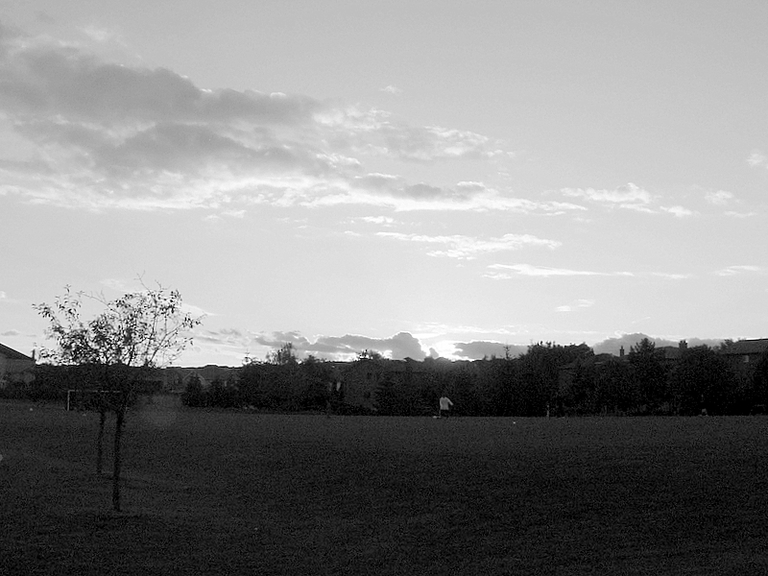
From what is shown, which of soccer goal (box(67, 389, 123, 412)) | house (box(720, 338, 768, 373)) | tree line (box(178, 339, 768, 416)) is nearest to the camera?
soccer goal (box(67, 389, 123, 412))

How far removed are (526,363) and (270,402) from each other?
113 feet

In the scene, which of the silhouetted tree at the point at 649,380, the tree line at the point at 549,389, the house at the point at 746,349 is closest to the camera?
the tree line at the point at 549,389

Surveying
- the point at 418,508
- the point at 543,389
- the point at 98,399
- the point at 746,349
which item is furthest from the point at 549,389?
the point at 98,399

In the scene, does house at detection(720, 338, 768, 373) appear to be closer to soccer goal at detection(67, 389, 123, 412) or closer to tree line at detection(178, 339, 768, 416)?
tree line at detection(178, 339, 768, 416)

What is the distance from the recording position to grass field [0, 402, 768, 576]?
1625 cm

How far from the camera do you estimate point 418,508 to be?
22281 millimetres

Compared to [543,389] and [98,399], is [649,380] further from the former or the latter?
[98,399]

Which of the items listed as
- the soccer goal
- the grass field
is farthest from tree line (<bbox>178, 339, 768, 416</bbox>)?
the soccer goal

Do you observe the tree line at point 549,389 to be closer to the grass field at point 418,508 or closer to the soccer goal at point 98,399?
the grass field at point 418,508

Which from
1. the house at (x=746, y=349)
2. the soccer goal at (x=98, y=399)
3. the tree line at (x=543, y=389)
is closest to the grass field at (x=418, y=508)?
the soccer goal at (x=98, y=399)

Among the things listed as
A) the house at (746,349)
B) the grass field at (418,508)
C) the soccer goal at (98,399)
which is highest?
the house at (746,349)

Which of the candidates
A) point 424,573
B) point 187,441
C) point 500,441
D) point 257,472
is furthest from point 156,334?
point 187,441

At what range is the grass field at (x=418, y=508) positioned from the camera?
53.3 ft

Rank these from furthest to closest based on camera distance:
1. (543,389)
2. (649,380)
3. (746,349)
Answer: (746,349), (543,389), (649,380)
